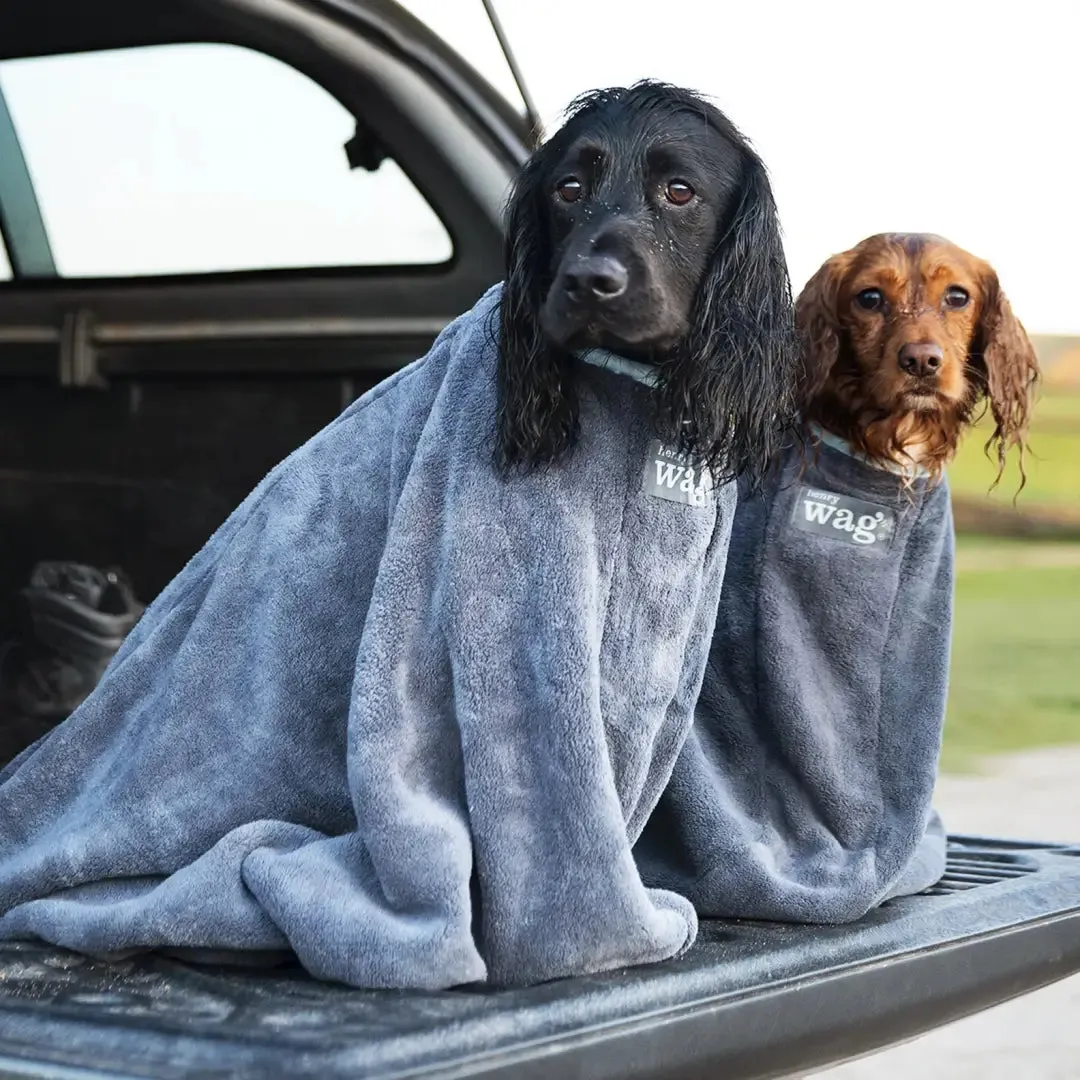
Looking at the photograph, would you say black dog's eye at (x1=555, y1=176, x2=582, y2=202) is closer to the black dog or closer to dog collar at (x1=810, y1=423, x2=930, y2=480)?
the black dog

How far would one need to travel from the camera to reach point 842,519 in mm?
2402

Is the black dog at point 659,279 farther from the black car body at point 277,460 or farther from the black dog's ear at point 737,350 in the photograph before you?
the black car body at point 277,460

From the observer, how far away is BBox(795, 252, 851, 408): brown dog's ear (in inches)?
95.7

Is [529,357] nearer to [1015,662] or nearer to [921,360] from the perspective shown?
[921,360]

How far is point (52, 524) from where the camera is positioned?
3537 mm

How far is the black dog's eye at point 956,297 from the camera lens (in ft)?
8.16

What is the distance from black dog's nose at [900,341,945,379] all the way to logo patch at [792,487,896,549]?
195mm

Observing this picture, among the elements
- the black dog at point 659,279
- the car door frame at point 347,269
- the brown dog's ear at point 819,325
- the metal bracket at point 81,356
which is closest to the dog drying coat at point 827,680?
the brown dog's ear at point 819,325

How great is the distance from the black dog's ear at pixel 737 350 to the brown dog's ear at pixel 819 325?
334mm

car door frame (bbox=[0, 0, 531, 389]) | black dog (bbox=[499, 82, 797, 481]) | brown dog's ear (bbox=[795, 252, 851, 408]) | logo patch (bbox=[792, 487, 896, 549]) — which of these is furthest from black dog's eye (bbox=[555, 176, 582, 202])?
car door frame (bbox=[0, 0, 531, 389])

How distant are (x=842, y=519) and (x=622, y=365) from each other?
1.63ft

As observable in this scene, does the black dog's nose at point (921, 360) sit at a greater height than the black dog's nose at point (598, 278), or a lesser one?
lesser

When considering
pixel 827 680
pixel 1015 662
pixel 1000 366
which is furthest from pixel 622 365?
pixel 1015 662

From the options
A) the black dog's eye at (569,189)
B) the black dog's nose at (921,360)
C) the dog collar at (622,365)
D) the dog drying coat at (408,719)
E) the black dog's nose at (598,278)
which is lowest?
the dog drying coat at (408,719)
